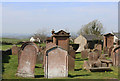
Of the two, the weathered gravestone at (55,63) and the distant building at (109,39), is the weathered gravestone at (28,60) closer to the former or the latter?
the weathered gravestone at (55,63)

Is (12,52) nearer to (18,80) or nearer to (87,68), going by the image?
(87,68)

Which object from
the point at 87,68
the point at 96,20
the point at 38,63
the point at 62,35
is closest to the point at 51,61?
the point at 87,68

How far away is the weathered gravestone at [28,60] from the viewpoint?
10422 mm

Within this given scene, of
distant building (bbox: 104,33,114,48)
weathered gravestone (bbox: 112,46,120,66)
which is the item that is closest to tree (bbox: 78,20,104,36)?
distant building (bbox: 104,33,114,48)

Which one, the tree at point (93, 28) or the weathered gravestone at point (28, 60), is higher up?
the tree at point (93, 28)

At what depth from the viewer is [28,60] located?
10.5 metres

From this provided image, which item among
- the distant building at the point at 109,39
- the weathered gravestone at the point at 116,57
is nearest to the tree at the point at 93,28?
the distant building at the point at 109,39

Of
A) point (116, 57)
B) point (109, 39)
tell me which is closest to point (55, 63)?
point (116, 57)

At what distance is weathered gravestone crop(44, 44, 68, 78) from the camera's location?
10.3 m

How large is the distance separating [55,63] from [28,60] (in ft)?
5.12

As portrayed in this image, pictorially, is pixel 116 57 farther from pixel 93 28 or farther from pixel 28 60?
pixel 93 28

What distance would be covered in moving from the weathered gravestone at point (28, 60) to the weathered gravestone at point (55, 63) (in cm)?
72

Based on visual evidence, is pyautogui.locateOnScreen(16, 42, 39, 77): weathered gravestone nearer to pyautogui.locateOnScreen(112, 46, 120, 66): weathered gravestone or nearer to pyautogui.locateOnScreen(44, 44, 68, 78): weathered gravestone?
pyautogui.locateOnScreen(44, 44, 68, 78): weathered gravestone

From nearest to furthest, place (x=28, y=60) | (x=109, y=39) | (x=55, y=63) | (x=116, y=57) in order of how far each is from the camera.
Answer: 1. (x=55, y=63)
2. (x=28, y=60)
3. (x=116, y=57)
4. (x=109, y=39)
